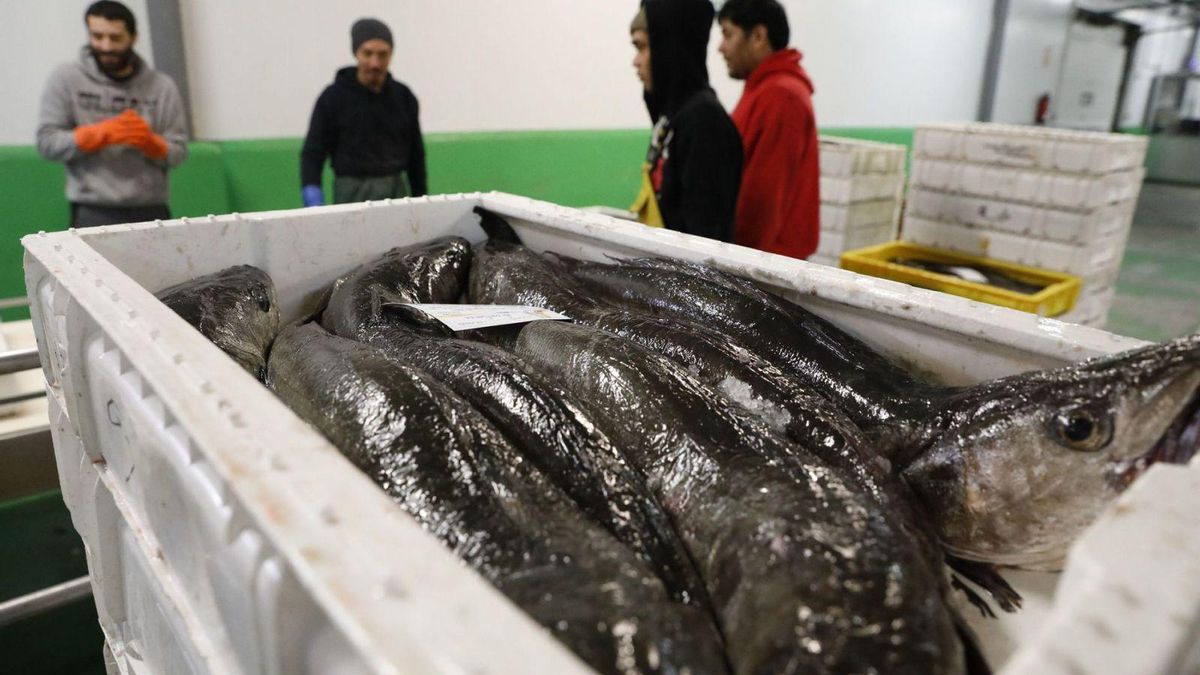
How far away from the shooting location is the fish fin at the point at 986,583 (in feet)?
3.63

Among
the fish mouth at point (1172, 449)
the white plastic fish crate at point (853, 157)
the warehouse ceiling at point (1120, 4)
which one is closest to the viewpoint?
the fish mouth at point (1172, 449)

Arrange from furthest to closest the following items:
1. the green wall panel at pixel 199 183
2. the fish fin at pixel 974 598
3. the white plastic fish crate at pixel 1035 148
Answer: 1. the green wall panel at pixel 199 183
2. the white plastic fish crate at pixel 1035 148
3. the fish fin at pixel 974 598

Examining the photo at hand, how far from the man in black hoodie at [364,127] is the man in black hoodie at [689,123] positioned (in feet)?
6.13

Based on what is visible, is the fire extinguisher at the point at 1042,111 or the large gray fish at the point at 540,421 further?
the fire extinguisher at the point at 1042,111

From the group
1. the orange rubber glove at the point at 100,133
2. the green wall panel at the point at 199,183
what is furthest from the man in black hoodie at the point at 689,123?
the green wall panel at the point at 199,183

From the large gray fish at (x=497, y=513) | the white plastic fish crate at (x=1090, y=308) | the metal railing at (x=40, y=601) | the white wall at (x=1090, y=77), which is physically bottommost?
the metal railing at (x=40, y=601)

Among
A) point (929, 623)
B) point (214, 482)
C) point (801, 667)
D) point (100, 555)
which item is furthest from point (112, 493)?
point (929, 623)

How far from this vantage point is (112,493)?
1.42 m

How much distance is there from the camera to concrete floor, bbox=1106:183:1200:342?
6.62m

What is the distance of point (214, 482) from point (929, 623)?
2.77 ft

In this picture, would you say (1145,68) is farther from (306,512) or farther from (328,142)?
(306,512)

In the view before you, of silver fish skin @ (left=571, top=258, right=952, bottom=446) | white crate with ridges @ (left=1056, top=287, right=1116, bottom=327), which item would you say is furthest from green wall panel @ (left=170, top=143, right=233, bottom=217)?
white crate with ridges @ (left=1056, top=287, right=1116, bottom=327)

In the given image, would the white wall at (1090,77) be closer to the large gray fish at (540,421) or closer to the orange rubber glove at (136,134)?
the orange rubber glove at (136,134)

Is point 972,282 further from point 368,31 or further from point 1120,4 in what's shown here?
point 1120,4
